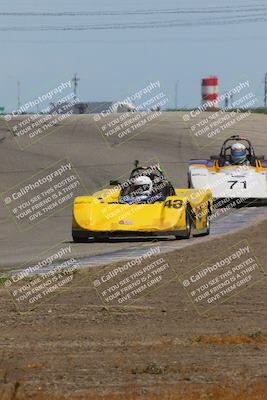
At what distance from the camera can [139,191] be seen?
73.9 feet

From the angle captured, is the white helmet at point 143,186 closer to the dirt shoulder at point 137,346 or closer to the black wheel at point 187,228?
the black wheel at point 187,228

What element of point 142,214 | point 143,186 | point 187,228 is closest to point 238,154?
point 143,186

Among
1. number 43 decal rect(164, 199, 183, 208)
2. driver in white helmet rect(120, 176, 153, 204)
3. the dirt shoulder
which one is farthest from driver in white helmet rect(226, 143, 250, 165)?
the dirt shoulder

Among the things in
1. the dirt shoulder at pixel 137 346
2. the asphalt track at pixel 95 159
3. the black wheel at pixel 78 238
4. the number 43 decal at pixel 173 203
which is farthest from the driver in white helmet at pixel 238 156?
the dirt shoulder at pixel 137 346

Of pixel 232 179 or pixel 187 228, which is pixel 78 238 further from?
pixel 232 179

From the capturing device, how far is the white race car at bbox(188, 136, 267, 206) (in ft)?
99.9

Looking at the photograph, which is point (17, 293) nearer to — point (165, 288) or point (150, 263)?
point (165, 288)

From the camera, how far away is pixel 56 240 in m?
22.6

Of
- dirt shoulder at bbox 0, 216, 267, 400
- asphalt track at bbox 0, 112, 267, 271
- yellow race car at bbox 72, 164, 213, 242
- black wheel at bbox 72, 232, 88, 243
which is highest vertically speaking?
dirt shoulder at bbox 0, 216, 267, 400

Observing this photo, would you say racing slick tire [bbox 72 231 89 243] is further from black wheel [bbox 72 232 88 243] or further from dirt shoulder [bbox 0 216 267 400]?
dirt shoulder [bbox 0 216 267 400]

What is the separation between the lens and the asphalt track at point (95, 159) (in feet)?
67.5

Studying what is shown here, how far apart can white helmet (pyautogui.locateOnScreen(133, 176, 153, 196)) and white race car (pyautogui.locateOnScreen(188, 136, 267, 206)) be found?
8.09 meters

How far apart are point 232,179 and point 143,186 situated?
8.60m

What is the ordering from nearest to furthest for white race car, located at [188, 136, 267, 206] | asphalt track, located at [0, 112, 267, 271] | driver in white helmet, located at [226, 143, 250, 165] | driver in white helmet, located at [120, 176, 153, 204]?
asphalt track, located at [0, 112, 267, 271] → driver in white helmet, located at [120, 176, 153, 204] → white race car, located at [188, 136, 267, 206] → driver in white helmet, located at [226, 143, 250, 165]
